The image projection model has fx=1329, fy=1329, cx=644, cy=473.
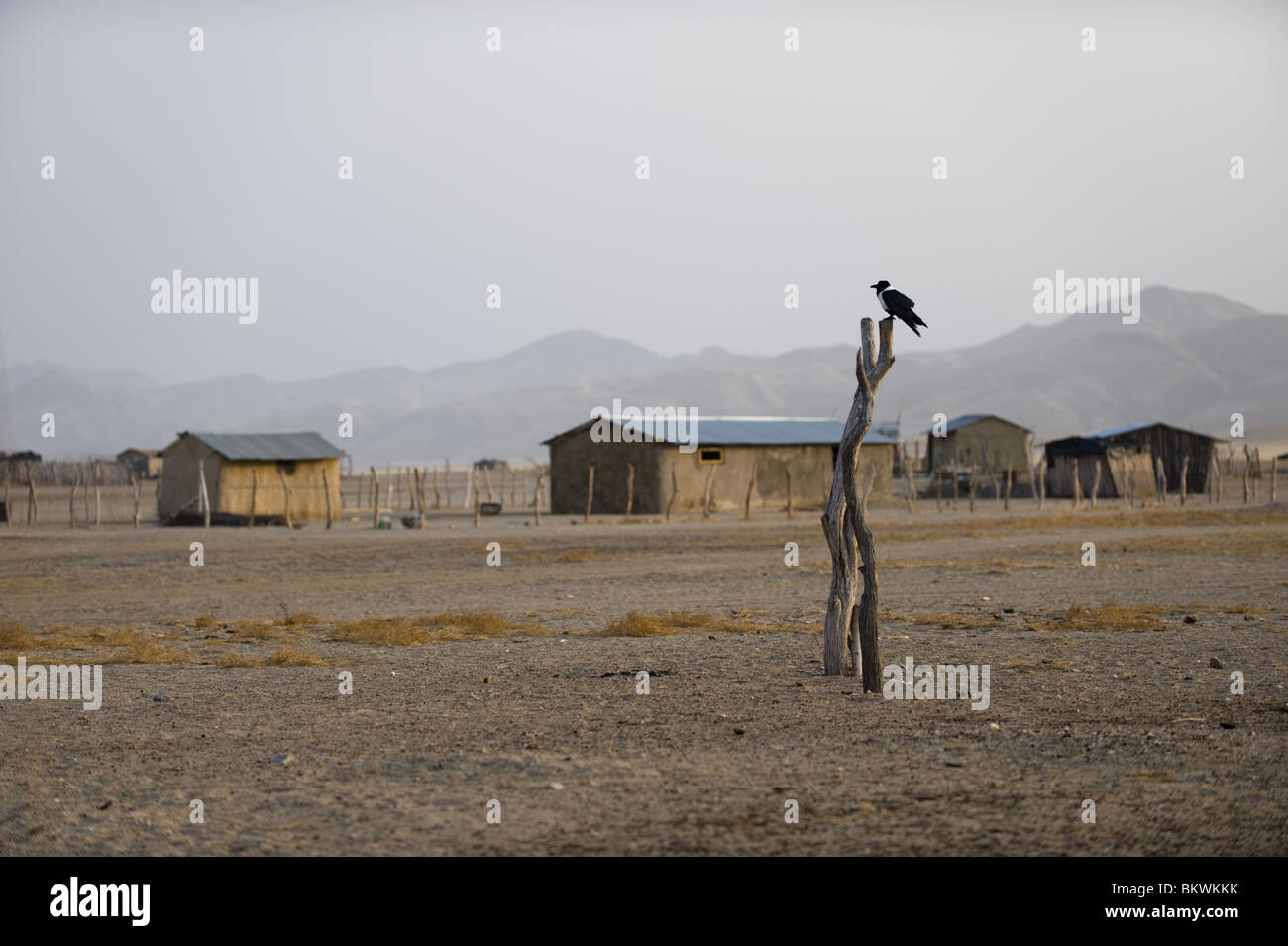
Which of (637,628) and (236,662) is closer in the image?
(236,662)

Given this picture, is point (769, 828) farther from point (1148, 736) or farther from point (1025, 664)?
point (1025, 664)

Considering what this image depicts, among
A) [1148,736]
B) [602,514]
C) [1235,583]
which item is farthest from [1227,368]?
[1148,736]

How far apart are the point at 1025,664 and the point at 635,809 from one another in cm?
617

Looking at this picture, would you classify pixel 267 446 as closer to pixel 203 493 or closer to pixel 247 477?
pixel 247 477

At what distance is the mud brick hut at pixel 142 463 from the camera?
267 feet

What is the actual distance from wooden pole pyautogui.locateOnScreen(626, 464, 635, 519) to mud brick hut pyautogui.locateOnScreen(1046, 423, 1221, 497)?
1881 centimetres

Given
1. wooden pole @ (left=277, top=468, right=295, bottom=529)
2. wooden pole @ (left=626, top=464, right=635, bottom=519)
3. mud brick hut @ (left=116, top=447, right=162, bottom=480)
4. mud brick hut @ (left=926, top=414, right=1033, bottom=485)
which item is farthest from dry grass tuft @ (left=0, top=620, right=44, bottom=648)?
mud brick hut @ (left=116, top=447, right=162, bottom=480)

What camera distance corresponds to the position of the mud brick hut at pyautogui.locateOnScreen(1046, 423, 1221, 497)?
53.7 m

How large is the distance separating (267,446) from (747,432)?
55.9ft

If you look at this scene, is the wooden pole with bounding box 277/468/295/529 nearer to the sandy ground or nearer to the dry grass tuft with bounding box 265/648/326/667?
the sandy ground

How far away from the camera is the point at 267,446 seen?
42.7 meters

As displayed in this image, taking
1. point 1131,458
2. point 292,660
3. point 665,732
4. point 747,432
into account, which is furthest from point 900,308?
point 1131,458

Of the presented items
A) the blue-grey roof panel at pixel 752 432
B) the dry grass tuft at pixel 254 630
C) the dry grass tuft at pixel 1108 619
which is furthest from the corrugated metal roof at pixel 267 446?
the dry grass tuft at pixel 1108 619
